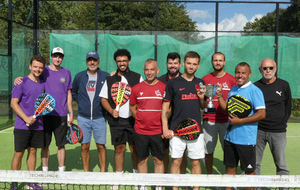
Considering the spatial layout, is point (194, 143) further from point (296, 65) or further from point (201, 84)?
point (296, 65)

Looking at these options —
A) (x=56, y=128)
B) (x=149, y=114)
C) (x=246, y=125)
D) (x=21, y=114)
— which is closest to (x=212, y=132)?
(x=246, y=125)

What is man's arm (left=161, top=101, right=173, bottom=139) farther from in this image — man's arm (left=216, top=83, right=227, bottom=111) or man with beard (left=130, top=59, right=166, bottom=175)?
man's arm (left=216, top=83, right=227, bottom=111)

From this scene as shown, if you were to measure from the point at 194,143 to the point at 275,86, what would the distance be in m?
1.28

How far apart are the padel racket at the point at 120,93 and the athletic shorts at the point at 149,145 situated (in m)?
0.52

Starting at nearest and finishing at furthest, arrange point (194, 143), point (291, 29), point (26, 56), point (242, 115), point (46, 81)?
point (242, 115)
point (194, 143)
point (46, 81)
point (26, 56)
point (291, 29)

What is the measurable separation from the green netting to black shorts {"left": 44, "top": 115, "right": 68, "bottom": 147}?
5.56 m

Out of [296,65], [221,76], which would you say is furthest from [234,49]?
[221,76]

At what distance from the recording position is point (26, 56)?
9641 millimetres

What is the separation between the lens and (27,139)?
12.8 ft

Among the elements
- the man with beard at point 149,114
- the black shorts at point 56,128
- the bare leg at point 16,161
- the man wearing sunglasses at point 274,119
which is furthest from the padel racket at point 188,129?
the bare leg at point 16,161

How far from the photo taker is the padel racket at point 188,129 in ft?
11.7

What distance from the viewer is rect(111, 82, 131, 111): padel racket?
13.4 feet

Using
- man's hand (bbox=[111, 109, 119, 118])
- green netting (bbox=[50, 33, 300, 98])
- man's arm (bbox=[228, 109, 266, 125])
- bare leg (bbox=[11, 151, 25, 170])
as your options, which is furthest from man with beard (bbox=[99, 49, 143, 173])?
green netting (bbox=[50, 33, 300, 98])

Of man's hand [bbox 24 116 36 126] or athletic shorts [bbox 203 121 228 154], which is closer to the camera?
man's hand [bbox 24 116 36 126]
